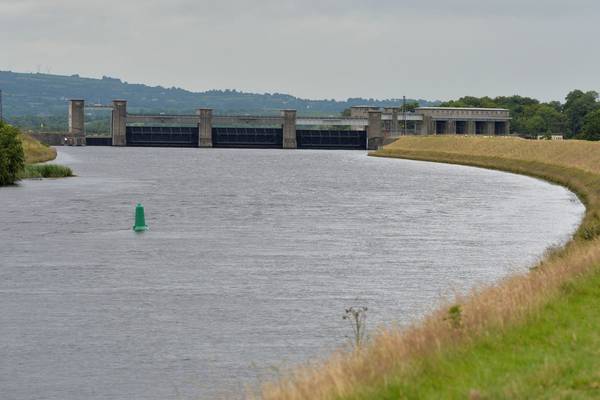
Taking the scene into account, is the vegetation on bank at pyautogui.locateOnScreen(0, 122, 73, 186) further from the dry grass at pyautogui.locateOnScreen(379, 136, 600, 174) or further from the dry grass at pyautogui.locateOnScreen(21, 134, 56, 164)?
the dry grass at pyautogui.locateOnScreen(379, 136, 600, 174)

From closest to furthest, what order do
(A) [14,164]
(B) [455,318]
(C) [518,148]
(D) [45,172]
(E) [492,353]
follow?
Answer: (E) [492,353] → (B) [455,318] → (A) [14,164] → (D) [45,172] → (C) [518,148]

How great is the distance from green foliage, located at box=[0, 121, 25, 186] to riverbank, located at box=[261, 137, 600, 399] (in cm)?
5573

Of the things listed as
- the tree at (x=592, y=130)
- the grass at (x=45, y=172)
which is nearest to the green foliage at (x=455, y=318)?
the grass at (x=45, y=172)

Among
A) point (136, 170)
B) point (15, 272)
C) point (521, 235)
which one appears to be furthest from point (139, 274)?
point (136, 170)

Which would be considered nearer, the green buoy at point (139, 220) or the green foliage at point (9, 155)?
the green buoy at point (139, 220)

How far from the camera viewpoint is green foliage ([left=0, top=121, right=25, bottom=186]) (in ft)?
239

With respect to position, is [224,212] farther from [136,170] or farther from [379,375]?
[136,170]

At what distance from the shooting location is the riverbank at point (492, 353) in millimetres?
12461

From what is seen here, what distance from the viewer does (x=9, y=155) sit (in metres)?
74.4

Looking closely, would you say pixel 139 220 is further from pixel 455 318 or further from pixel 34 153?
pixel 34 153

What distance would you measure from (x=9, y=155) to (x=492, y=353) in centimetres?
6374

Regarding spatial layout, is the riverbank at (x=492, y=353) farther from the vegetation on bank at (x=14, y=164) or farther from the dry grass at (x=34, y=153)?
the dry grass at (x=34, y=153)

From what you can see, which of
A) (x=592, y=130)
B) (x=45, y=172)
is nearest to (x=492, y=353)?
(x=45, y=172)

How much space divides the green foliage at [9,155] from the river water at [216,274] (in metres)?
6.49
